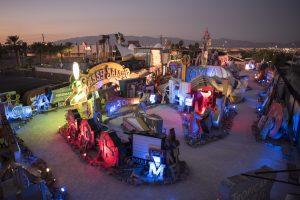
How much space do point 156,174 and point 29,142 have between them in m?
8.82

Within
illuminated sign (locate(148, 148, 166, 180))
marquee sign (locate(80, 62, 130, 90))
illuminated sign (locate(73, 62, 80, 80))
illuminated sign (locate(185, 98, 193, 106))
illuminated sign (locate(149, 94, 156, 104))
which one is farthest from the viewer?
illuminated sign (locate(149, 94, 156, 104))

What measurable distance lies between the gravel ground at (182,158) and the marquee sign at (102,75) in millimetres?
3465

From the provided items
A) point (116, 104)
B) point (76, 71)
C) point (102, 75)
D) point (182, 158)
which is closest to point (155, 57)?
point (102, 75)

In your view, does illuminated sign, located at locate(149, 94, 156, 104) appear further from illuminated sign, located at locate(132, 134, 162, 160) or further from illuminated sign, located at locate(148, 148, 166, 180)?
illuminated sign, located at locate(148, 148, 166, 180)

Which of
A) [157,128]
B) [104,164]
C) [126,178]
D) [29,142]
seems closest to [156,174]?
[126,178]

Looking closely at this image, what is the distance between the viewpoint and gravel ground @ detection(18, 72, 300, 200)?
418 inches

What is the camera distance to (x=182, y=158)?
13.7 m

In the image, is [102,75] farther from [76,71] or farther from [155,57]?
[155,57]

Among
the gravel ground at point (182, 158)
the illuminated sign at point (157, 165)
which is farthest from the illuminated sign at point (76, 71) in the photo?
the illuminated sign at point (157, 165)

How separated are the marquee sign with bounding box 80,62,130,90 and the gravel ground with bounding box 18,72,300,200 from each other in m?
3.47

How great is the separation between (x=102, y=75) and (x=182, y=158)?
34.6 feet

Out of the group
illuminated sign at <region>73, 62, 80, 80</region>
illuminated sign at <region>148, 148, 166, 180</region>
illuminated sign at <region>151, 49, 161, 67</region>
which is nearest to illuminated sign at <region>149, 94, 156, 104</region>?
illuminated sign at <region>73, 62, 80, 80</region>

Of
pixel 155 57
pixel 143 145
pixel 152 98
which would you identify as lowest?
pixel 152 98

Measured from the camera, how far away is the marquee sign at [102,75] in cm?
1992
